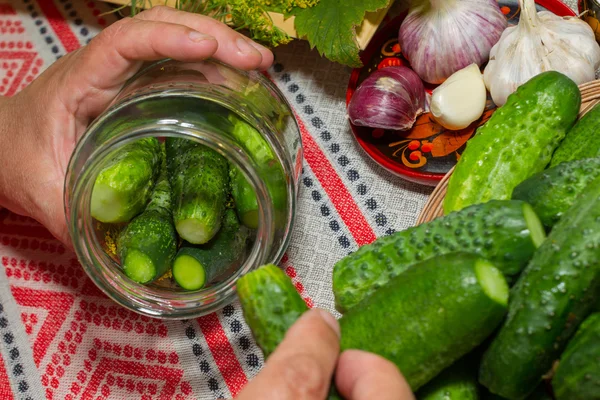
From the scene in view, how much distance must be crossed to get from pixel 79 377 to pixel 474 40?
3.28ft

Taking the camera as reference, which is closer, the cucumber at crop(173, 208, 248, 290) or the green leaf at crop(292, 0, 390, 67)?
the cucumber at crop(173, 208, 248, 290)

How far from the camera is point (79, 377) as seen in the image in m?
1.22

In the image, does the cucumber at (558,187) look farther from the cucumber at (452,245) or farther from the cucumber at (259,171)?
the cucumber at (259,171)

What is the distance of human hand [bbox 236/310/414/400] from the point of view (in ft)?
1.98

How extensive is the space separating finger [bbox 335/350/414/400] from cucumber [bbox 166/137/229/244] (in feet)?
1.11

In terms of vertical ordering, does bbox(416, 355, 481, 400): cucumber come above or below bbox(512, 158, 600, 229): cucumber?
below

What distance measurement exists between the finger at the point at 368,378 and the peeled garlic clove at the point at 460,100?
581mm

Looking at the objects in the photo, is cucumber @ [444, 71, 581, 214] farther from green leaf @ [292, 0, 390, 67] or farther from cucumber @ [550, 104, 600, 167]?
green leaf @ [292, 0, 390, 67]

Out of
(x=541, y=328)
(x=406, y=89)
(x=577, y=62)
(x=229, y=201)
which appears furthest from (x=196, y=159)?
(x=577, y=62)

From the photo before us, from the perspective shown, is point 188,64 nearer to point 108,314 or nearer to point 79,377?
point 108,314

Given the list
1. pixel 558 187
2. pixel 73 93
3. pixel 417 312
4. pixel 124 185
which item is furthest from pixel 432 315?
pixel 73 93

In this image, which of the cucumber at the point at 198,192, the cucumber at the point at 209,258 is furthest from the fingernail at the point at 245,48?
the cucumber at the point at 209,258

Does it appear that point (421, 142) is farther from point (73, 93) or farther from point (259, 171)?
point (73, 93)

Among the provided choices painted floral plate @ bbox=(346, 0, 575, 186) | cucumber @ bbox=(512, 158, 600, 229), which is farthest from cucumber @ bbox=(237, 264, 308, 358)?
painted floral plate @ bbox=(346, 0, 575, 186)
